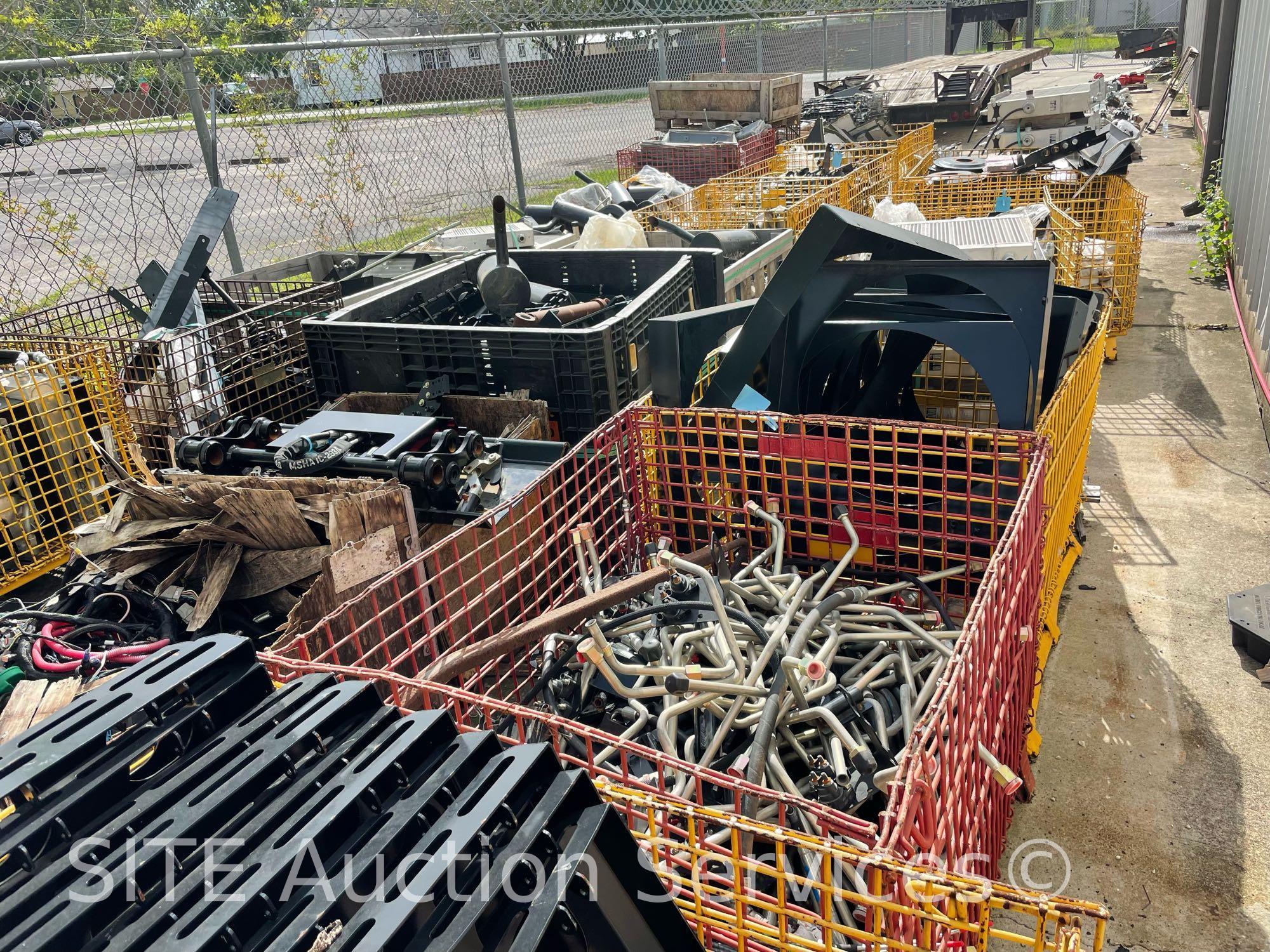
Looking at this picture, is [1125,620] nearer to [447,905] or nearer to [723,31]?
[447,905]

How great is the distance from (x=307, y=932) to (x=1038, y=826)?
94.6 inches

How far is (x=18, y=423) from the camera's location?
3676 mm

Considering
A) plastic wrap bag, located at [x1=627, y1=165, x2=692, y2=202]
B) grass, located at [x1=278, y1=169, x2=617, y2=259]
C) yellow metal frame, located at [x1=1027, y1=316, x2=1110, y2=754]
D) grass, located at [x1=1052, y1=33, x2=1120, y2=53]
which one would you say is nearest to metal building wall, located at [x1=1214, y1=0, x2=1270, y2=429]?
yellow metal frame, located at [x1=1027, y1=316, x2=1110, y2=754]

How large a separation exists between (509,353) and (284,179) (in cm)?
458

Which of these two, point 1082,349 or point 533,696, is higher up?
point 1082,349

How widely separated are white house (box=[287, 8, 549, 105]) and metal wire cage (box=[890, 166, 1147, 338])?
4086mm

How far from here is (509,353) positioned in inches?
144

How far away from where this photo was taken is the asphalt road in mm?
6164

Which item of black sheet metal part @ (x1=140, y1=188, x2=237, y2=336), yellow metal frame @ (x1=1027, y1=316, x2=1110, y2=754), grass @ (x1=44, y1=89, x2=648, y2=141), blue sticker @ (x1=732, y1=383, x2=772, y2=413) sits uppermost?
grass @ (x1=44, y1=89, x2=648, y2=141)

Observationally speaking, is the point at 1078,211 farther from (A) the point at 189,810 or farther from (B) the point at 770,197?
(A) the point at 189,810

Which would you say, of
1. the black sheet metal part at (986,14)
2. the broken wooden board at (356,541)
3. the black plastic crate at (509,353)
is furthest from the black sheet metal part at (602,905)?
the black sheet metal part at (986,14)

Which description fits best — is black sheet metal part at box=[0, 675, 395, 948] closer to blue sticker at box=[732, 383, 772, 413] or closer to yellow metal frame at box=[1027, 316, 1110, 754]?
blue sticker at box=[732, 383, 772, 413]

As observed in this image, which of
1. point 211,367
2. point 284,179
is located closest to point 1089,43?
point 284,179

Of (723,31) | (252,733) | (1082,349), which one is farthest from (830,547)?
(723,31)
